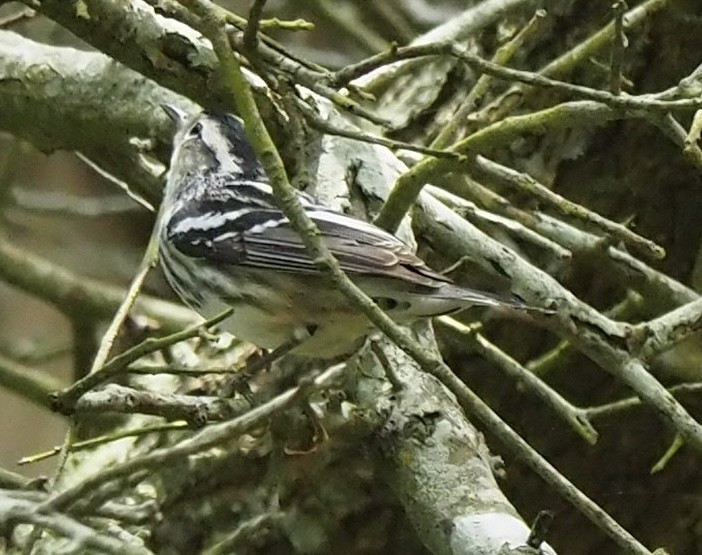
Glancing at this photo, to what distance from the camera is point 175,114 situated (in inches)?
70.2

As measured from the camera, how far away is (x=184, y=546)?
1962 millimetres

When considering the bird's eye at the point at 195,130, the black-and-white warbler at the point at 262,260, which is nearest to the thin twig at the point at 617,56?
the black-and-white warbler at the point at 262,260

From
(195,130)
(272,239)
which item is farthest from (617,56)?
(195,130)

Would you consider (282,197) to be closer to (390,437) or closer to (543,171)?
(390,437)

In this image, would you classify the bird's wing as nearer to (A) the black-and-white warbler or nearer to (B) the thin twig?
(A) the black-and-white warbler

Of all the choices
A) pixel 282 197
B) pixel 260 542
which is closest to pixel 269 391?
pixel 260 542

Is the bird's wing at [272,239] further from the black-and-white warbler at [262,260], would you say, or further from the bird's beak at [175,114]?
the bird's beak at [175,114]

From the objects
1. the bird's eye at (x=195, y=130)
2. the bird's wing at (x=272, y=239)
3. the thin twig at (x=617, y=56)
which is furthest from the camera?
the bird's eye at (x=195, y=130)

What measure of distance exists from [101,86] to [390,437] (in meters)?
0.70

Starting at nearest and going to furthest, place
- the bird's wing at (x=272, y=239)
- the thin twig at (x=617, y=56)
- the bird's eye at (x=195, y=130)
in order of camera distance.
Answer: the thin twig at (x=617, y=56) < the bird's wing at (x=272, y=239) < the bird's eye at (x=195, y=130)

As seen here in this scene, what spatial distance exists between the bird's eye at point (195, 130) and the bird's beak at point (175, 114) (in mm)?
21

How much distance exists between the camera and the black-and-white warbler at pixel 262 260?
57.6 inches

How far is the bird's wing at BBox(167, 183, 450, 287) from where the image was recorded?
1462mm

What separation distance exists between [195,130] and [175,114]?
0.15 ft
